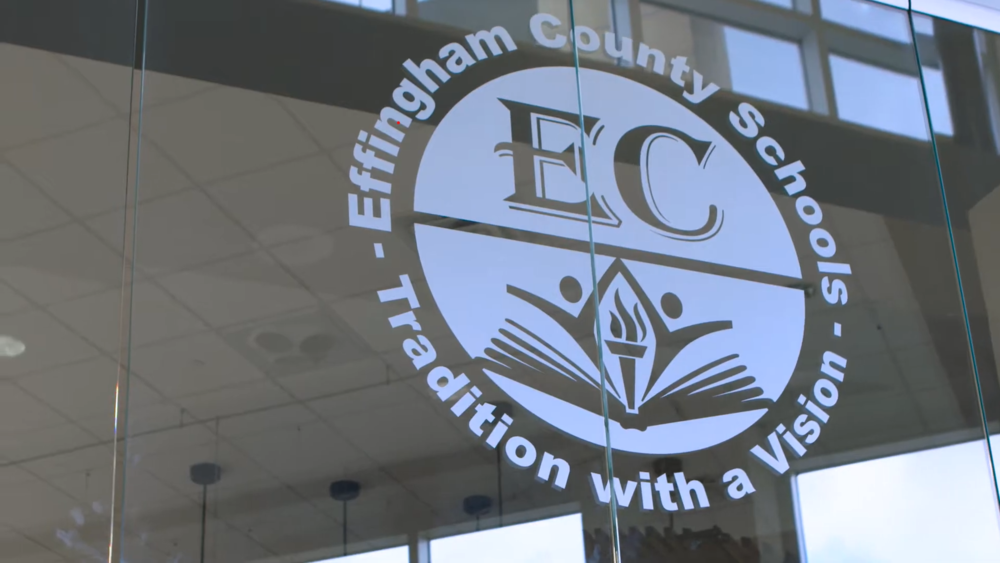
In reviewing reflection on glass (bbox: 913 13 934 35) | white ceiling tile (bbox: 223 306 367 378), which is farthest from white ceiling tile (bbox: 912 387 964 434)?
white ceiling tile (bbox: 223 306 367 378)

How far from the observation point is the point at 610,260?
2990 millimetres

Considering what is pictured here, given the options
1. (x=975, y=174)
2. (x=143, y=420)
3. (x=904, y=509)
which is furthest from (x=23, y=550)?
(x=975, y=174)

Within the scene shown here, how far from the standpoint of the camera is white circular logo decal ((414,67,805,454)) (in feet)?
9.16

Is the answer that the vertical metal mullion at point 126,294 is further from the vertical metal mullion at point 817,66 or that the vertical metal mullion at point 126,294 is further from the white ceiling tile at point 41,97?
the vertical metal mullion at point 817,66

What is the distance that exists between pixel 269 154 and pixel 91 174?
0.39 m

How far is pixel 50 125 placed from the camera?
2.57m

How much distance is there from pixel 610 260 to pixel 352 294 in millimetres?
695

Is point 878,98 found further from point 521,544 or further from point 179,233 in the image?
point 179,233

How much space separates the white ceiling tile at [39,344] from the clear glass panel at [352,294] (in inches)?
4.5

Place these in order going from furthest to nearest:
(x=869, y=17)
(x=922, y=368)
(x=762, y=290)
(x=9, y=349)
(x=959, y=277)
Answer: (x=869, y=17) < (x=959, y=277) < (x=922, y=368) < (x=762, y=290) < (x=9, y=349)

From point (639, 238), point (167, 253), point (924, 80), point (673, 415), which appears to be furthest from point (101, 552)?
point (924, 80)

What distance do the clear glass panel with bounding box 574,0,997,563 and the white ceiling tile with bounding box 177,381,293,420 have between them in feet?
2.53

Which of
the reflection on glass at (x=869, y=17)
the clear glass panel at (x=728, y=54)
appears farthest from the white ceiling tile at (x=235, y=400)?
the reflection on glass at (x=869, y=17)

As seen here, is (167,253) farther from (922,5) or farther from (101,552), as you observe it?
(922,5)
